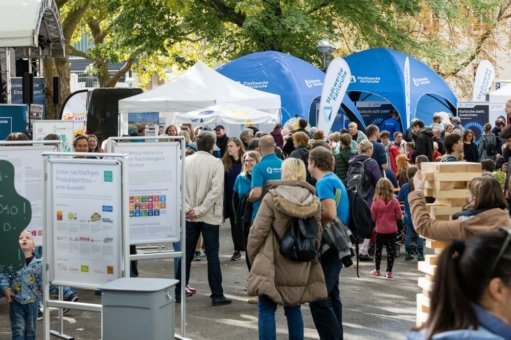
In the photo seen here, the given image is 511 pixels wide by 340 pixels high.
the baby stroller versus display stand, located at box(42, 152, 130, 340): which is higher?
display stand, located at box(42, 152, 130, 340)

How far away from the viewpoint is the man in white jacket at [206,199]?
10.0 meters

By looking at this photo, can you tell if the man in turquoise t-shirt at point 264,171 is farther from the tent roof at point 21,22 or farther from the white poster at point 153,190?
the tent roof at point 21,22

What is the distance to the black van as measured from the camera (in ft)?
92.3

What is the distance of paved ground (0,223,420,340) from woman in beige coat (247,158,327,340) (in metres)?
1.48

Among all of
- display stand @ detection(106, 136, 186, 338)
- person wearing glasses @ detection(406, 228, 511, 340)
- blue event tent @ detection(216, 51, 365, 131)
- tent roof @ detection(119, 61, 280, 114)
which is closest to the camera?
person wearing glasses @ detection(406, 228, 511, 340)

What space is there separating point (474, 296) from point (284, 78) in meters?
23.9

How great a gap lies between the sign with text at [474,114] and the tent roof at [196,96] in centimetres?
830

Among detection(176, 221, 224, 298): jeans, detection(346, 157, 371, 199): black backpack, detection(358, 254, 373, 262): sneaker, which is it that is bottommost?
detection(358, 254, 373, 262): sneaker

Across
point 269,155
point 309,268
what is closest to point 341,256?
point 309,268

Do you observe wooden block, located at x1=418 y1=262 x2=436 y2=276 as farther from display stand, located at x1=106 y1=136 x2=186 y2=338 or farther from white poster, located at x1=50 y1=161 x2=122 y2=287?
display stand, located at x1=106 y1=136 x2=186 y2=338

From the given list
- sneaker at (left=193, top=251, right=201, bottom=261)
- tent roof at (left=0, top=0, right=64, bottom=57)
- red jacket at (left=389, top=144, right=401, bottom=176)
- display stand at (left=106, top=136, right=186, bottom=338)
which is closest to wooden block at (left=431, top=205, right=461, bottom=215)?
display stand at (left=106, top=136, right=186, bottom=338)

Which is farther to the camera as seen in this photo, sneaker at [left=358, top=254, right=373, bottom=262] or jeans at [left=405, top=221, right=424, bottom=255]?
sneaker at [left=358, top=254, right=373, bottom=262]

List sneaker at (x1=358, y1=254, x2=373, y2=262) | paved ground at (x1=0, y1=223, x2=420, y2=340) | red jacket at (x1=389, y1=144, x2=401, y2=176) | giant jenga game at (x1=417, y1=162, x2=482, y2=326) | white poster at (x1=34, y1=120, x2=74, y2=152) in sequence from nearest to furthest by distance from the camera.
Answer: giant jenga game at (x1=417, y1=162, x2=482, y2=326)
paved ground at (x1=0, y1=223, x2=420, y2=340)
sneaker at (x1=358, y1=254, x2=373, y2=262)
white poster at (x1=34, y1=120, x2=74, y2=152)
red jacket at (x1=389, y1=144, x2=401, y2=176)

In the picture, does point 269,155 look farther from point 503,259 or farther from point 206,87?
point 206,87
